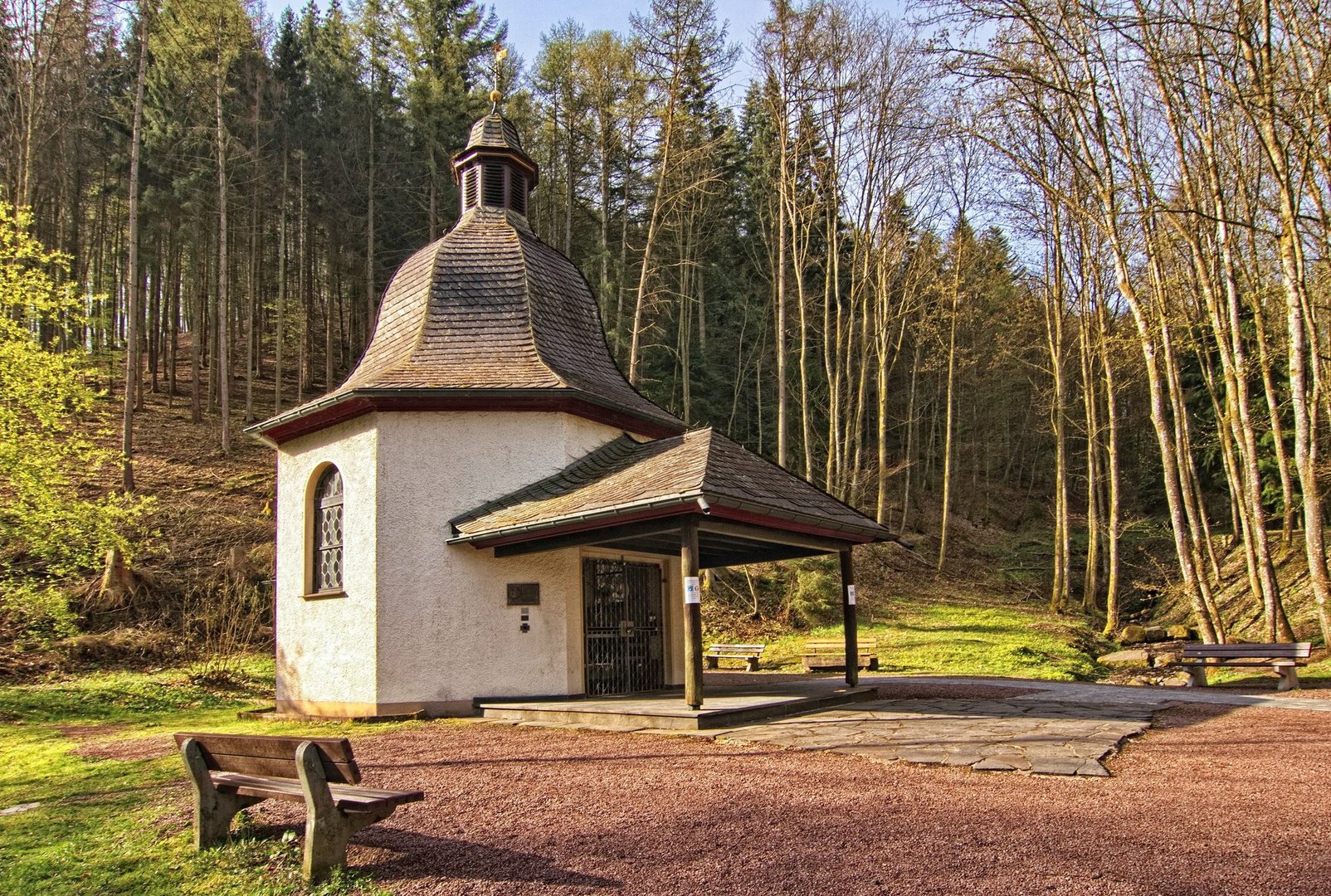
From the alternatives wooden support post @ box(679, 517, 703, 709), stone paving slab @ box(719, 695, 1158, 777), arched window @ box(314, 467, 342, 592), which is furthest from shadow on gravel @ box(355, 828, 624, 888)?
arched window @ box(314, 467, 342, 592)

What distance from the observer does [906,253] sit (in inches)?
983

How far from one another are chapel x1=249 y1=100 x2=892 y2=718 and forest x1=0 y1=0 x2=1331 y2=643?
4.18m

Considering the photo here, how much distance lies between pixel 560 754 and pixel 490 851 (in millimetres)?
3017

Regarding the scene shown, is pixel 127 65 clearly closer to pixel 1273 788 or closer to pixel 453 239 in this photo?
pixel 453 239

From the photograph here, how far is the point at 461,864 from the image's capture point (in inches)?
183

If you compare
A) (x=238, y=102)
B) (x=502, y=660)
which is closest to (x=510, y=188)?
(x=502, y=660)


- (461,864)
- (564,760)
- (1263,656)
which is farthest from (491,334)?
(1263,656)

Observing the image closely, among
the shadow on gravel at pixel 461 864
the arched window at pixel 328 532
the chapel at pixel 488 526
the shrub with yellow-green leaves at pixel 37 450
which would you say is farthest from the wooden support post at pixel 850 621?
the shrub with yellow-green leaves at pixel 37 450

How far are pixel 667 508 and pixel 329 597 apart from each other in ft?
17.7

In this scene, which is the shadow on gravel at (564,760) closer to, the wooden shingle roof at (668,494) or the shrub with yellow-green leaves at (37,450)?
the wooden shingle roof at (668,494)

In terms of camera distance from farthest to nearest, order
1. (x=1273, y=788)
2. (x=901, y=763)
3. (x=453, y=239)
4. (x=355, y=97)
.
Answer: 1. (x=355, y=97)
2. (x=453, y=239)
3. (x=901, y=763)
4. (x=1273, y=788)

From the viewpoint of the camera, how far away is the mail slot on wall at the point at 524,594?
11383 millimetres

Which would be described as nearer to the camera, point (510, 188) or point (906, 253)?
point (510, 188)

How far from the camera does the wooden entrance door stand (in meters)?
12.0
